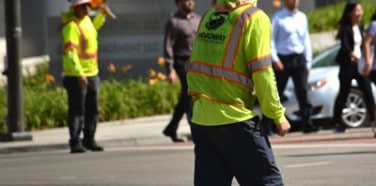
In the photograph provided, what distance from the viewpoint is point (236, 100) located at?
722 centimetres

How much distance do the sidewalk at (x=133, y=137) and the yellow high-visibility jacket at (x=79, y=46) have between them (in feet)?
6.10

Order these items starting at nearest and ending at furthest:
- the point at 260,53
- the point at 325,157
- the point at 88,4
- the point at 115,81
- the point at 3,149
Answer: the point at 260,53 < the point at 325,157 < the point at 88,4 < the point at 3,149 < the point at 115,81

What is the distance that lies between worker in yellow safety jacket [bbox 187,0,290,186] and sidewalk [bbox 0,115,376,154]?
7.87m

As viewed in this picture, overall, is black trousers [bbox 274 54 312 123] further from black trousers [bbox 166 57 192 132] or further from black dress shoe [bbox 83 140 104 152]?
black dress shoe [bbox 83 140 104 152]

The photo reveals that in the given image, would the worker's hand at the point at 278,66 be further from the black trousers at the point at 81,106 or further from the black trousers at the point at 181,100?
the black trousers at the point at 81,106

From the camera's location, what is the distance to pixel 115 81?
70.8 feet

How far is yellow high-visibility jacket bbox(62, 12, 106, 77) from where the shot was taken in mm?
15109

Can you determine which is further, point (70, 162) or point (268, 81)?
point (70, 162)

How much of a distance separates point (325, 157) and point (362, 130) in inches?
163

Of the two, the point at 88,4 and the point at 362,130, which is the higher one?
the point at 88,4

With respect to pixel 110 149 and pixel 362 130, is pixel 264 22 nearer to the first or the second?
pixel 110 149

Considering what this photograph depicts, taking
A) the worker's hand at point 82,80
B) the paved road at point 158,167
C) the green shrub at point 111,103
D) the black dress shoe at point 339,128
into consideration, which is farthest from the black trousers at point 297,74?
the green shrub at point 111,103

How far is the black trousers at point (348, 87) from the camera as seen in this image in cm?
1647

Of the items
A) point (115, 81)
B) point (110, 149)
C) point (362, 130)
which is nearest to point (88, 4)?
point (110, 149)
